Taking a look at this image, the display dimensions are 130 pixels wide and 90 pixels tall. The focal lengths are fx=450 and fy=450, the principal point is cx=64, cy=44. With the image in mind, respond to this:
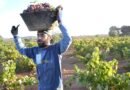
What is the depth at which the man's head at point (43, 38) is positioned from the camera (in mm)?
5410

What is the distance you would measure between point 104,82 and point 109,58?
1402 cm

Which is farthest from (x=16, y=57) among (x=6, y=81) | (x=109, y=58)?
(x=6, y=81)

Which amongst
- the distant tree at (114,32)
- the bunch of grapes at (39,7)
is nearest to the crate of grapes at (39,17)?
the bunch of grapes at (39,7)

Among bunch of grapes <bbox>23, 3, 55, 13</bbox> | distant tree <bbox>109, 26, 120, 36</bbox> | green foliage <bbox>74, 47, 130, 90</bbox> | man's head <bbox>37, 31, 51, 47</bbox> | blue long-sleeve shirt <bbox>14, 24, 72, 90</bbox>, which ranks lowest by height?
distant tree <bbox>109, 26, 120, 36</bbox>

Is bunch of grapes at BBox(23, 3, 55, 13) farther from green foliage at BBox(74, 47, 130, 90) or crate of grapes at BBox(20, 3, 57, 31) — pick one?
green foliage at BBox(74, 47, 130, 90)

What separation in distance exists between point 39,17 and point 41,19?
37 mm

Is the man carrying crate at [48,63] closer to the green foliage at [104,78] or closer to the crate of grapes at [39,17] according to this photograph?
the crate of grapes at [39,17]

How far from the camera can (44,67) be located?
17.7ft

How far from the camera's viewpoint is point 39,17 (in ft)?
17.8

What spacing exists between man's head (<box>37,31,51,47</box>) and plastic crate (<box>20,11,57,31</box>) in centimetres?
6

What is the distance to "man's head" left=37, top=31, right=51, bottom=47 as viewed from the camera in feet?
17.7

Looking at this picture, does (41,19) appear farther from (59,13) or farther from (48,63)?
(48,63)

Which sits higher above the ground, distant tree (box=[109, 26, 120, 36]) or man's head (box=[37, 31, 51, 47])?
man's head (box=[37, 31, 51, 47])

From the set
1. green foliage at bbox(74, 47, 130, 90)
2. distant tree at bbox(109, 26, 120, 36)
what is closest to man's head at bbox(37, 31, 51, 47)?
green foliage at bbox(74, 47, 130, 90)
